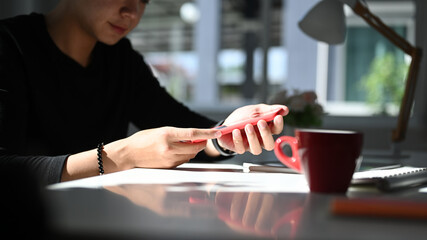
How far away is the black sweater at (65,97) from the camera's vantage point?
107 centimetres

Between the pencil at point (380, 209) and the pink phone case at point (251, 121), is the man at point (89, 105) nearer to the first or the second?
the pink phone case at point (251, 121)

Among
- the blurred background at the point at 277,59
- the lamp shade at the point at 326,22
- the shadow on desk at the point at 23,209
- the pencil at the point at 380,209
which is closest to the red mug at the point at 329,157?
the pencil at the point at 380,209

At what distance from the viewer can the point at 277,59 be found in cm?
494

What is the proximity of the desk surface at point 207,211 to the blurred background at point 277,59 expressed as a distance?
1.04 meters

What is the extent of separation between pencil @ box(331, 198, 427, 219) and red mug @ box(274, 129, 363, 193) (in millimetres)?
159

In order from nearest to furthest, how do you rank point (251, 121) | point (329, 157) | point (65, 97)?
point (329, 157) < point (251, 121) < point (65, 97)

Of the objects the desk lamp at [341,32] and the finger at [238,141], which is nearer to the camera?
the finger at [238,141]

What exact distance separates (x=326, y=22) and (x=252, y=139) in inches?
28.4

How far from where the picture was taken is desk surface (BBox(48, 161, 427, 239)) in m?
0.37

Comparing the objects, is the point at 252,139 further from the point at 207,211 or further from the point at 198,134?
the point at 207,211

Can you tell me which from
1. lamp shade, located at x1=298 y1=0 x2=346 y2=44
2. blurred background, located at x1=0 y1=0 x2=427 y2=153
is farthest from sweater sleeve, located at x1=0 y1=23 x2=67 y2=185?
lamp shade, located at x1=298 y1=0 x2=346 y2=44

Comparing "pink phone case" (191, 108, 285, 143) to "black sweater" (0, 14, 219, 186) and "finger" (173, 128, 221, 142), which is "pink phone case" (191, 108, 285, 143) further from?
"black sweater" (0, 14, 219, 186)

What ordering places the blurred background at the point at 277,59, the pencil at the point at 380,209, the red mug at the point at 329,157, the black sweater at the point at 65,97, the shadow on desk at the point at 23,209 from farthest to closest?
1. the blurred background at the point at 277,59
2. the black sweater at the point at 65,97
3. the red mug at the point at 329,157
4. the pencil at the point at 380,209
5. the shadow on desk at the point at 23,209

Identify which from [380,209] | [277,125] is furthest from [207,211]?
[277,125]
